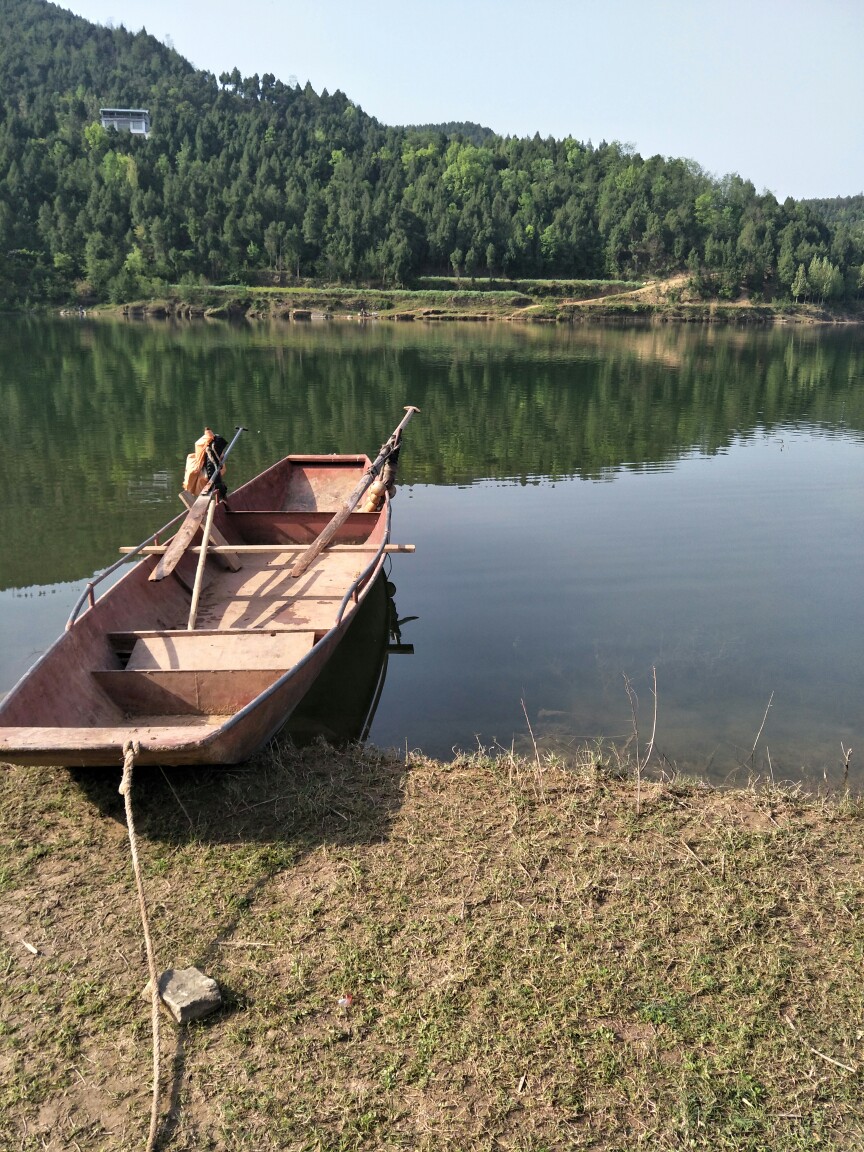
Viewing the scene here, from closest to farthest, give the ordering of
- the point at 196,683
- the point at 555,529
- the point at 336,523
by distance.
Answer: the point at 196,683, the point at 336,523, the point at 555,529

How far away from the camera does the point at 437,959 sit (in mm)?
4633

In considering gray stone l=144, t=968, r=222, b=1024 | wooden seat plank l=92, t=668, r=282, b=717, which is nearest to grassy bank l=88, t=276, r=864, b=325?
wooden seat plank l=92, t=668, r=282, b=717

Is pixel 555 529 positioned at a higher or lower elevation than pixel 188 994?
higher

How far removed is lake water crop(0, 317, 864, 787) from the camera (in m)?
8.81

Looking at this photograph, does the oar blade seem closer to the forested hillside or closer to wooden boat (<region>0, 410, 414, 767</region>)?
wooden boat (<region>0, 410, 414, 767</region>)

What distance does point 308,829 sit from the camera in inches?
230

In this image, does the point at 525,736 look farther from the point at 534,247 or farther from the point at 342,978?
the point at 534,247

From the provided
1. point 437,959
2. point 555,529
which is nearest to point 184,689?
point 437,959

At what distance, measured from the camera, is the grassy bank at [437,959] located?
3754mm

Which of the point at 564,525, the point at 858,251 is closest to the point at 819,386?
the point at 564,525

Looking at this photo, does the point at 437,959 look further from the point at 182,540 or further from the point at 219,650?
the point at 182,540

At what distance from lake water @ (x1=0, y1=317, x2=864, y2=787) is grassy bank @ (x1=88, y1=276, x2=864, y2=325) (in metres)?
53.7

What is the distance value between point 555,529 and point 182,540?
8.23 metres

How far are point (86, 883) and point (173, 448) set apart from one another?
17.7 metres
